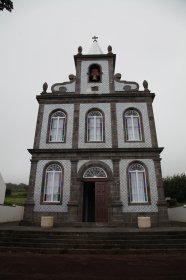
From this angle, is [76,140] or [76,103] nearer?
[76,140]

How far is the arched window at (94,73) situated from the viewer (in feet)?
53.2

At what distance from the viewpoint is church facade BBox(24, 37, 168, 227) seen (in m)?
12.6

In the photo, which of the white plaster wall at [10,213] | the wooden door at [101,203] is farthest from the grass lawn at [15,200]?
the wooden door at [101,203]

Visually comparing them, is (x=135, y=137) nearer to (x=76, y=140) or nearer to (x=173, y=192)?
(x=76, y=140)

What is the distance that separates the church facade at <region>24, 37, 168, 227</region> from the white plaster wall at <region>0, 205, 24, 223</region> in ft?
12.1

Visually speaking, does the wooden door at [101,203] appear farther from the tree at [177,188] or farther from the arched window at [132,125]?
the tree at [177,188]

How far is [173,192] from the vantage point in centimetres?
3080

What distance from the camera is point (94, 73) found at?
53.8ft
